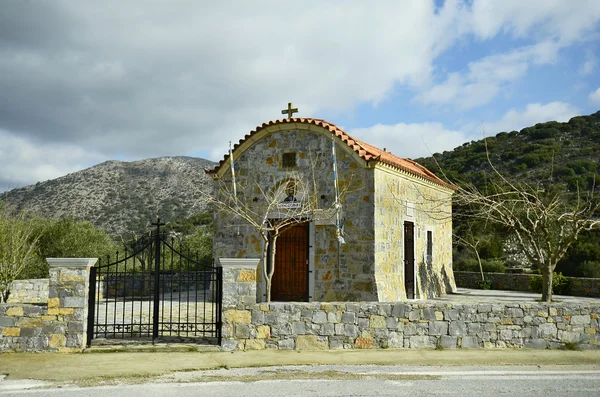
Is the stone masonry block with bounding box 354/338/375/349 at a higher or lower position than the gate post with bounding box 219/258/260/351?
lower

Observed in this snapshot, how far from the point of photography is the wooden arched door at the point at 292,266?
14242 mm

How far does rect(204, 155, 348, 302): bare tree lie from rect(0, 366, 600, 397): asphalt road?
243 inches

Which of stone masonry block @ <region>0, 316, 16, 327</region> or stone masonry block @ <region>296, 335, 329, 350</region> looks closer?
stone masonry block @ <region>0, 316, 16, 327</region>

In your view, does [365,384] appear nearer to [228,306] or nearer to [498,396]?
[498,396]

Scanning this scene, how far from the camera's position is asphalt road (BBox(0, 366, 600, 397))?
6.58 metres

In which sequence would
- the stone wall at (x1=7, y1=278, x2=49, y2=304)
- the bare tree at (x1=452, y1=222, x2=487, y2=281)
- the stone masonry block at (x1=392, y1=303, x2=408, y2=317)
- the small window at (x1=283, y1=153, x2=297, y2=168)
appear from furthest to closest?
the bare tree at (x1=452, y1=222, x2=487, y2=281) < the stone wall at (x1=7, y1=278, x2=49, y2=304) < the small window at (x1=283, y1=153, x2=297, y2=168) < the stone masonry block at (x1=392, y1=303, x2=408, y2=317)

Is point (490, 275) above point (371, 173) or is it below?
below

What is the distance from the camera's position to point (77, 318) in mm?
9008

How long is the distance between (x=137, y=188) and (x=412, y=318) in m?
47.6

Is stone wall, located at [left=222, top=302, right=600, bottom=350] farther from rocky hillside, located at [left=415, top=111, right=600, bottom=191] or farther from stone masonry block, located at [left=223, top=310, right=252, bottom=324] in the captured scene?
rocky hillside, located at [left=415, top=111, right=600, bottom=191]

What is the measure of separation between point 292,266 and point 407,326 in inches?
215

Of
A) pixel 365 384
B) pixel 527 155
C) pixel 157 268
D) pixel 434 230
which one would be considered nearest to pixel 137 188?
pixel 527 155

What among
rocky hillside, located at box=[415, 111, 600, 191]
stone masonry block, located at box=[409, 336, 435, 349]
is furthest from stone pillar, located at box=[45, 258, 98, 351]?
rocky hillside, located at box=[415, 111, 600, 191]

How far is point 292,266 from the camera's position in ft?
47.2
